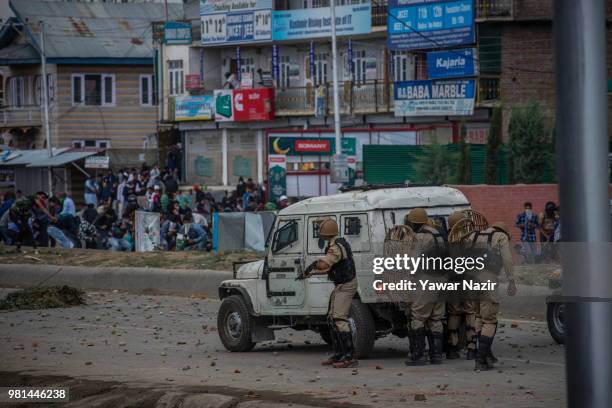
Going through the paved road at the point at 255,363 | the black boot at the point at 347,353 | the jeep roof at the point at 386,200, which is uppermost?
the jeep roof at the point at 386,200

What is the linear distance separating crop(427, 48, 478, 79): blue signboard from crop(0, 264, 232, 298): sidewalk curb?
22.1m

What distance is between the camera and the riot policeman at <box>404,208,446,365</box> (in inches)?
521

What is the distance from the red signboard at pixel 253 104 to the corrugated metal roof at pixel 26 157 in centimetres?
1015

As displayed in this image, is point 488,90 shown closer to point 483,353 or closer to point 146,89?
point 146,89

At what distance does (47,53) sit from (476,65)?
26493 millimetres

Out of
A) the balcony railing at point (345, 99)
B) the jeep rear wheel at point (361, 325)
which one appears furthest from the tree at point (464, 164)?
the jeep rear wheel at point (361, 325)

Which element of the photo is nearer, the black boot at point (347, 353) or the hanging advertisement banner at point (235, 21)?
the black boot at point (347, 353)

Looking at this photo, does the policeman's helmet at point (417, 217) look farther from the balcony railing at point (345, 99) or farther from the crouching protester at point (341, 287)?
the balcony railing at point (345, 99)

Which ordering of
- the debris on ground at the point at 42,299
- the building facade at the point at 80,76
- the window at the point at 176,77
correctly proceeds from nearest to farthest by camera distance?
the debris on ground at the point at 42,299
the window at the point at 176,77
the building facade at the point at 80,76

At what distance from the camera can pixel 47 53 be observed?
62500 millimetres

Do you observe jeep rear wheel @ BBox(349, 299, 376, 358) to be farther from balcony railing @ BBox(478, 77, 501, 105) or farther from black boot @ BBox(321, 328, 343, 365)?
balcony railing @ BBox(478, 77, 501, 105)

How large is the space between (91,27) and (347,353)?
54217 mm

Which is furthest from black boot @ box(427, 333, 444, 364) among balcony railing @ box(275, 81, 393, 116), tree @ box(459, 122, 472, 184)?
balcony railing @ box(275, 81, 393, 116)

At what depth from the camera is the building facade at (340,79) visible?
4556 centimetres
